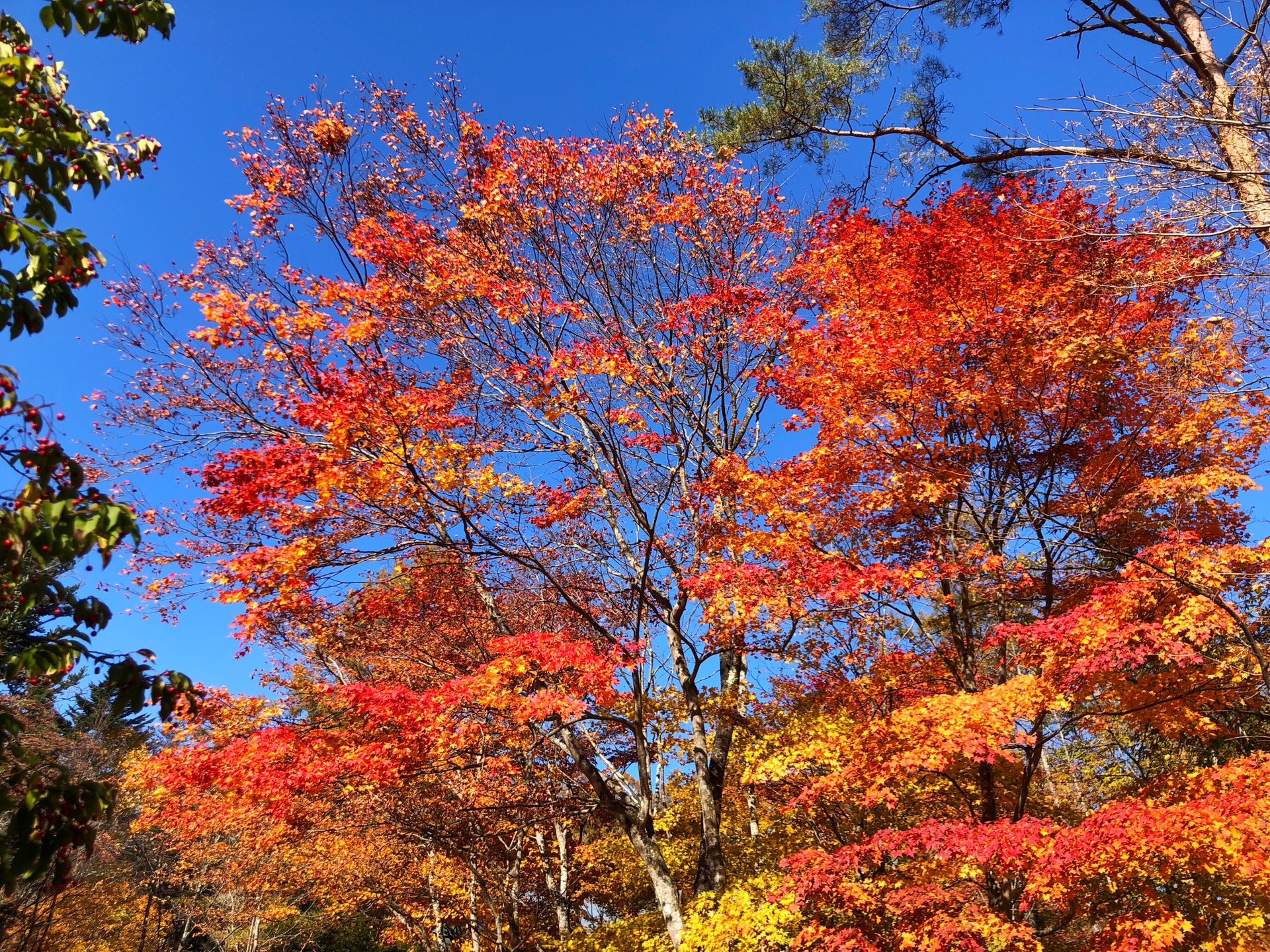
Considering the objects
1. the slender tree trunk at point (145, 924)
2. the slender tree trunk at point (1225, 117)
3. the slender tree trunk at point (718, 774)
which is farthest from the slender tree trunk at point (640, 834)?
the slender tree trunk at point (145, 924)

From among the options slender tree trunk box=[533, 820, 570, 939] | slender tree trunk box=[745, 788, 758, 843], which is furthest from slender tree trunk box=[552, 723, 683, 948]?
slender tree trunk box=[533, 820, 570, 939]

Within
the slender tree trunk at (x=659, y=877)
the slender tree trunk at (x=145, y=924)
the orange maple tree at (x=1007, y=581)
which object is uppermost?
the orange maple tree at (x=1007, y=581)

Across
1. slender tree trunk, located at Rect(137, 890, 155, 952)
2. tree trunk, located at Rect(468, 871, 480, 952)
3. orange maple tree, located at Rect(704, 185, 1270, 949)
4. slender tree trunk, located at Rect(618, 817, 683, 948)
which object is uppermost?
orange maple tree, located at Rect(704, 185, 1270, 949)

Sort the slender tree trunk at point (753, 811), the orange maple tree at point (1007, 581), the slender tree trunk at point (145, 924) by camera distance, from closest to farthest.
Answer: the orange maple tree at point (1007, 581)
the slender tree trunk at point (753, 811)
the slender tree trunk at point (145, 924)

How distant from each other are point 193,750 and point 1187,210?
1267cm

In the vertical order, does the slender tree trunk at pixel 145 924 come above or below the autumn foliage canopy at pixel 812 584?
below

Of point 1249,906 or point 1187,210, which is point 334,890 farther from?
point 1187,210

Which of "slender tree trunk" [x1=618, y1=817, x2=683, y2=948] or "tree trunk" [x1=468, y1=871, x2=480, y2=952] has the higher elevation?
"slender tree trunk" [x1=618, y1=817, x2=683, y2=948]

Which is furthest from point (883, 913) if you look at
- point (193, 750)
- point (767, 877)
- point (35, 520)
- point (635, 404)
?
point (35, 520)

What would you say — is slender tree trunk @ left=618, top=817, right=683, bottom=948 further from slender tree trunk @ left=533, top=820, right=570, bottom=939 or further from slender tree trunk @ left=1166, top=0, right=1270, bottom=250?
slender tree trunk @ left=1166, top=0, right=1270, bottom=250

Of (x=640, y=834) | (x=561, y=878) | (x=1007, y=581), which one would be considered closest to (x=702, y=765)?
(x=640, y=834)

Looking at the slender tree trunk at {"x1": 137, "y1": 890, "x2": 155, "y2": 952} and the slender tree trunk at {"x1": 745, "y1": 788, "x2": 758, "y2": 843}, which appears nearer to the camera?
the slender tree trunk at {"x1": 745, "y1": 788, "x2": 758, "y2": 843}

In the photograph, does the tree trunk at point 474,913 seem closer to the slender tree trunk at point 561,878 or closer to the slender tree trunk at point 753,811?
the slender tree trunk at point 561,878

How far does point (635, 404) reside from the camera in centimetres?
1098
